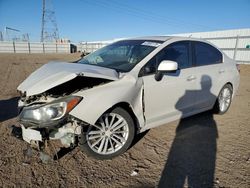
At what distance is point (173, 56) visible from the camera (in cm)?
374

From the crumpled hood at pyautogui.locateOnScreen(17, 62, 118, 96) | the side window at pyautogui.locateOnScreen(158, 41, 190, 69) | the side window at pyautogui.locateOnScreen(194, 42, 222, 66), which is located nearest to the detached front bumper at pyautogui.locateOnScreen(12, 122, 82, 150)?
the crumpled hood at pyautogui.locateOnScreen(17, 62, 118, 96)

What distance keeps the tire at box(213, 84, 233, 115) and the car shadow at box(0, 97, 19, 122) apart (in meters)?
4.38

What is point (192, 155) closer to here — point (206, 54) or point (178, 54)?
point (178, 54)

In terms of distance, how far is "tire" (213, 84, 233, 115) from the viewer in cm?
481

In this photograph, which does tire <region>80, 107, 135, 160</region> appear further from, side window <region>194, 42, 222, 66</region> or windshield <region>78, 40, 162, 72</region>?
side window <region>194, 42, 222, 66</region>

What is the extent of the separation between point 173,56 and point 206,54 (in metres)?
1.05

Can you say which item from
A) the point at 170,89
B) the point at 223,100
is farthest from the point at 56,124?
the point at 223,100

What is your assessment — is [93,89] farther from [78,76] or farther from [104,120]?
[104,120]

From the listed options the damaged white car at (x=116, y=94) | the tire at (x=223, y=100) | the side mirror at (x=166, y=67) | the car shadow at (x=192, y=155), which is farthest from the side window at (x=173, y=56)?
the tire at (x=223, y=100)

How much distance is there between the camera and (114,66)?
11.5ft

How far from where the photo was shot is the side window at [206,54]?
416cm

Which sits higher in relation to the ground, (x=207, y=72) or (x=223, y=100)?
(x=207, y=72)

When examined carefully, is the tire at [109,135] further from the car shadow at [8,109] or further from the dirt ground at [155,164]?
the car shadow at [8,109]

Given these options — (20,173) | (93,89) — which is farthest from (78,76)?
(20,173)
